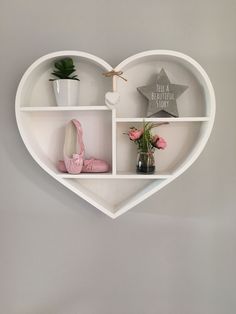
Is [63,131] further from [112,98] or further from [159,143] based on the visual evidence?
[159,143]

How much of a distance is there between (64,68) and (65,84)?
2.7 inches

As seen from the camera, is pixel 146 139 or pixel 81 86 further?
pixel 81 86

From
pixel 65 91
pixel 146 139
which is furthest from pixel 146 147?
pixel 65 91

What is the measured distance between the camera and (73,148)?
1181mm

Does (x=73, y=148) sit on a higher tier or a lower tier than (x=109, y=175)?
higher

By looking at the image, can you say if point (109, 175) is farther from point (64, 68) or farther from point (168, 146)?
point (64, 68)

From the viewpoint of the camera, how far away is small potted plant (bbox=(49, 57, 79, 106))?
1134 mm

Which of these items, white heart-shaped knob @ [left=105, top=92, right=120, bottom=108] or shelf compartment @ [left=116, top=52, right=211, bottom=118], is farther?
shelf compartment @ [left=116, top=52, right=211, bottom=118]

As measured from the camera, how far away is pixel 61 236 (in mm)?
1259

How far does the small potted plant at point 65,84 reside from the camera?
1.13 m

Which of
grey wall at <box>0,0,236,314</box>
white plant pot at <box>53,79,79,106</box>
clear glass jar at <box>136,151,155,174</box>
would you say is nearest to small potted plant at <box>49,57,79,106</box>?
white plant pot at <box>53,79,79,106</box>

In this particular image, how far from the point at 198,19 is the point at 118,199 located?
0.84 m

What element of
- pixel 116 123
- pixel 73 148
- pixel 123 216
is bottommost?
pixel 123 216

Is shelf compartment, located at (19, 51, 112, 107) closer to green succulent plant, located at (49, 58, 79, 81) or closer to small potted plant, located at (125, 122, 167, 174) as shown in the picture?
green succulent plant, located at (49, 58, 79, 81)
